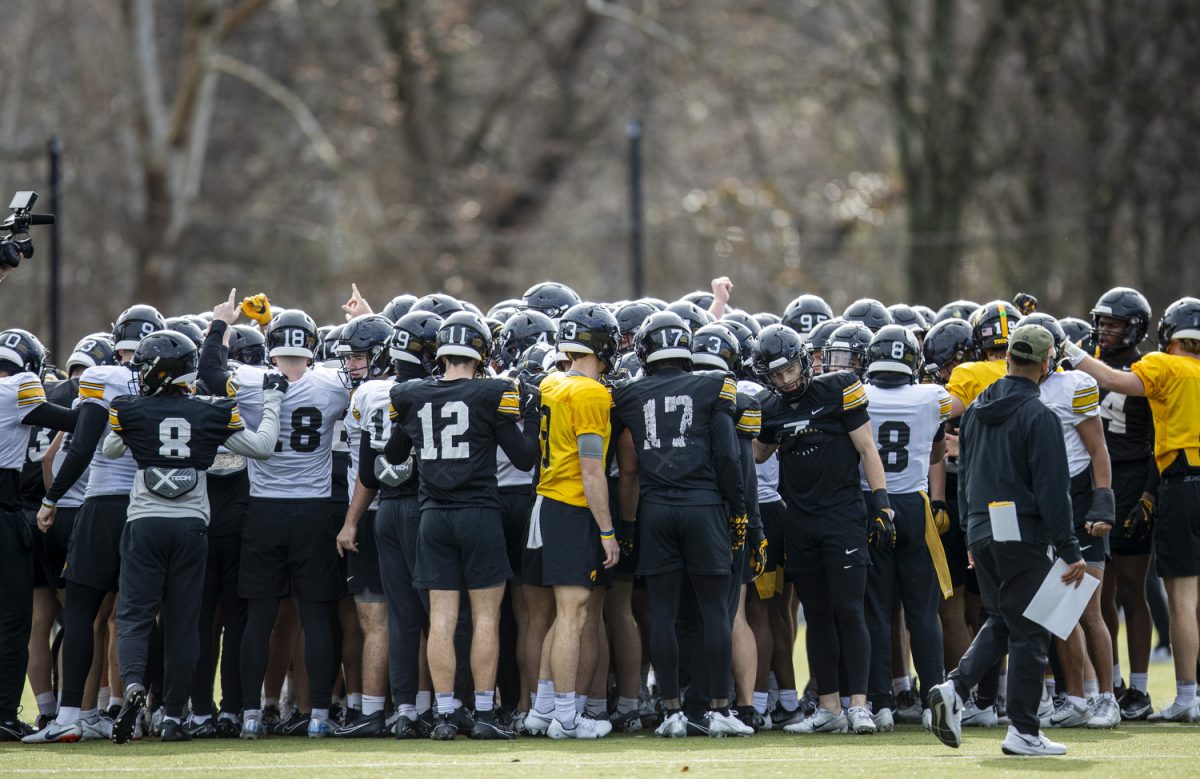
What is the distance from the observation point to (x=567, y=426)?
9.61 m

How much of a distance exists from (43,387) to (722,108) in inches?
871

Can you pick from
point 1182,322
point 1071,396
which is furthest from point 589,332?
point 1182,322

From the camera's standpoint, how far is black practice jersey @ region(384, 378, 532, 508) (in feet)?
31.3

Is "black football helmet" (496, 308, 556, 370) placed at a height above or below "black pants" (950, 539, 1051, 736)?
above

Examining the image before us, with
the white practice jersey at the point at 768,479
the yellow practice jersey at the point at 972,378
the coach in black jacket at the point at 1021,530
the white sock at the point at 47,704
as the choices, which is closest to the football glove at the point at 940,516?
the yellow practice jersey at the point at 972,378

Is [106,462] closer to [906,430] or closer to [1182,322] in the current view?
[906,430]

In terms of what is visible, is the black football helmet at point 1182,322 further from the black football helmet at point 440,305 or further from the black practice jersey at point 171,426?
the black practice jersey at point 171,426

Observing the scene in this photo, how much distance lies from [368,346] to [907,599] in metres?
3.62

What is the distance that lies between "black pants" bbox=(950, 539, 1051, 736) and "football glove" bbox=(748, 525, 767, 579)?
1.52 m

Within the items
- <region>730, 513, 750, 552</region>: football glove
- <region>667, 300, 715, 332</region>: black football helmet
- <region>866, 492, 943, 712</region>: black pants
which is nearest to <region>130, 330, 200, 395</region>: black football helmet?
<region>667, 300, 715, 332</region>: black football helmet

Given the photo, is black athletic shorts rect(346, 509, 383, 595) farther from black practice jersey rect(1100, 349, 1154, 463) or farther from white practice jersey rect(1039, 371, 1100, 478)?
black practice jersey rect(1100, 349, 1154, 463)

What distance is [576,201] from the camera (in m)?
32.3

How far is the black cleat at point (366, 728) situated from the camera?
9.98 meters

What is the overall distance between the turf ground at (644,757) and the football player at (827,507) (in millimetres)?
450
